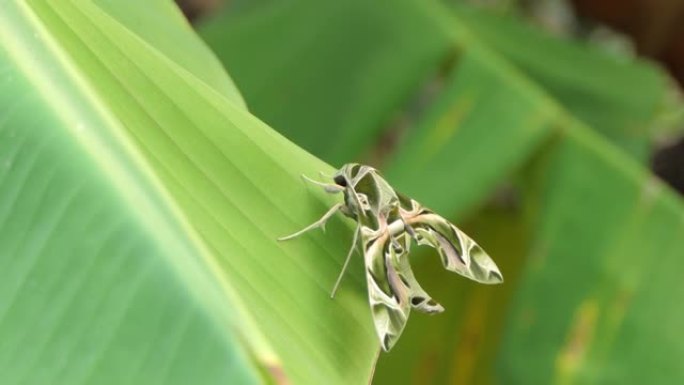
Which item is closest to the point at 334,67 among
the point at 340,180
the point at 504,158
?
the point at 504,158

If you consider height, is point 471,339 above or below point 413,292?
below

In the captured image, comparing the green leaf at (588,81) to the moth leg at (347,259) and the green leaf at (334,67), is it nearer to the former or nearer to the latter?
the green leaf at (334,67)

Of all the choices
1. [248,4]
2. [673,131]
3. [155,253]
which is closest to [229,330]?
[155,253]

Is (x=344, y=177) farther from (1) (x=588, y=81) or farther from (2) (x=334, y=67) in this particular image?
(1) (x=588, y=81)

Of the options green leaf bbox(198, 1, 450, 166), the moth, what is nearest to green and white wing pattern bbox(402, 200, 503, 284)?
the moth

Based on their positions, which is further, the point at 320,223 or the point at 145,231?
the point at 320,223

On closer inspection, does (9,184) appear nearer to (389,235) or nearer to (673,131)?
(389,235)
